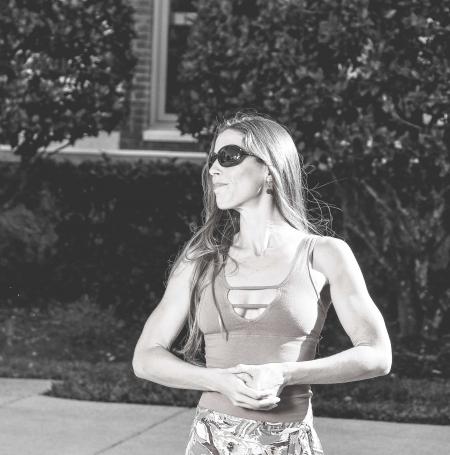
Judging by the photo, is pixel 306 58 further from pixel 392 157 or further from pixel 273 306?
pixel 273 306

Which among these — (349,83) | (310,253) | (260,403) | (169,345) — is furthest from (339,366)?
(349,83)

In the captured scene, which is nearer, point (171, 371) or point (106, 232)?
point (171, 371)

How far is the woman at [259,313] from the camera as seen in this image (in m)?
2.62

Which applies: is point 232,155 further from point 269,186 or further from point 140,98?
point 140,98

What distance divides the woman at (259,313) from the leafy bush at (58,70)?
22.2 feet

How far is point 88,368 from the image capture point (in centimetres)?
832

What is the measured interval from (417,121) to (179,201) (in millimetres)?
2514

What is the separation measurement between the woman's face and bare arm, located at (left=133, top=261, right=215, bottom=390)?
0.64 ft

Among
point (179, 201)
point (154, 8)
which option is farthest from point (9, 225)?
point (154, 8)

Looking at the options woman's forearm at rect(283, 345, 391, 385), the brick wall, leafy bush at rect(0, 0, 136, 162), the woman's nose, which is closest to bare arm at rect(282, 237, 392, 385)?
woman's forearm at rect(283, 345, 391, 385)

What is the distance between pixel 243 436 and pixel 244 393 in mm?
195

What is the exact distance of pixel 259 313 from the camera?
272 centimetres

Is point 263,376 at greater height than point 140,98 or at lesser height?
greater

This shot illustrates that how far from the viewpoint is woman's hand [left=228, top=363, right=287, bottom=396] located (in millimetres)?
2514
